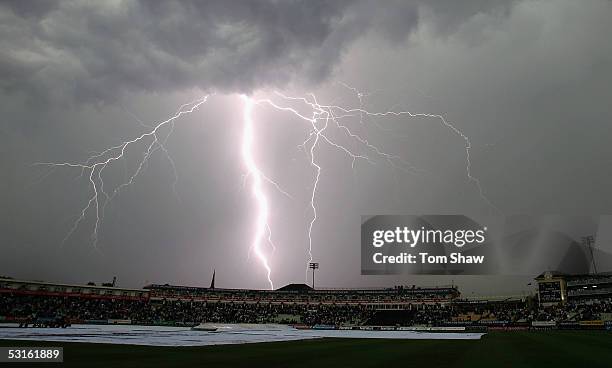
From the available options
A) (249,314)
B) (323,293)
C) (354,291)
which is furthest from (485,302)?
(249,314)

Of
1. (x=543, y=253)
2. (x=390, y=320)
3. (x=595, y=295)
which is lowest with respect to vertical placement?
(x=390, y=320)

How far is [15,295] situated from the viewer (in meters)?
68.4

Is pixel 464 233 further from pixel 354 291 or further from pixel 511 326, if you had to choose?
pixel 354 291

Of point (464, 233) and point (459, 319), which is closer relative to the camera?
point (464, 233)

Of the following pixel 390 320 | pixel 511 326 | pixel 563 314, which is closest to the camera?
pixel 511 326

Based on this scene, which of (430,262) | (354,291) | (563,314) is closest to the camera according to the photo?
(430,262)

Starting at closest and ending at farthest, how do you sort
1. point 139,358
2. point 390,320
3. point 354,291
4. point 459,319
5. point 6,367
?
1. point 6,367
2. point 139,358
3. point 459,319
4. point 390,320
5. point 354,291

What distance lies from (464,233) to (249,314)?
53.3m

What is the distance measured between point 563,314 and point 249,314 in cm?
5451

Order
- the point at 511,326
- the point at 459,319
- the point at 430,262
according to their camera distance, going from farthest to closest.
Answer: the point at 459,319 → the point at 511,326 → the point at 430,262

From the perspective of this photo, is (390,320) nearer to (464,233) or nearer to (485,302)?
(485,302)

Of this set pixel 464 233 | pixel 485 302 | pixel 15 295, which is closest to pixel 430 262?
pixel 464 233

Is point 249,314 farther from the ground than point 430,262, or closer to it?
closer to it

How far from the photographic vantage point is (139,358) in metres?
14.6
